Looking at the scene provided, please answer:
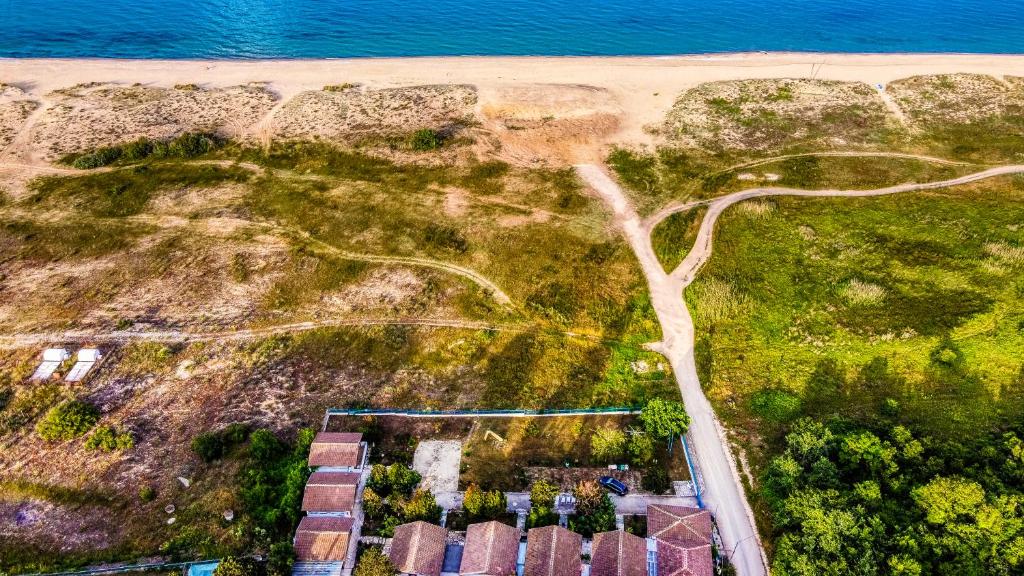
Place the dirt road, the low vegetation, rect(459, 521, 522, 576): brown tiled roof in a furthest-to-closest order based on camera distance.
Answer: the dirt road
rect(459, 521, 522, 576): brown tiled roof
the low vegetation

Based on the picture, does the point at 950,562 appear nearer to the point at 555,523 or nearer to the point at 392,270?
the point at 555,523

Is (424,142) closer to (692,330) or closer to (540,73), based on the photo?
(540,73)

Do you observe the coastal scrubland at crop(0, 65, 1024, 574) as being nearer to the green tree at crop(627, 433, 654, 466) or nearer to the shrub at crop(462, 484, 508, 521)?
the shrub at crop(462, 484, 508, 521)

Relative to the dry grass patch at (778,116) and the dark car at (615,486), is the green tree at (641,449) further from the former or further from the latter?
the dry grass patch at (778,116)

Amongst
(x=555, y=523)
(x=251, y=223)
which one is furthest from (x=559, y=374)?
(x=251, y=223)

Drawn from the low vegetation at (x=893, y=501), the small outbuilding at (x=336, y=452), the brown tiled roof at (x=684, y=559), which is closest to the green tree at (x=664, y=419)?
the low vegetation at (x=893, y=501)

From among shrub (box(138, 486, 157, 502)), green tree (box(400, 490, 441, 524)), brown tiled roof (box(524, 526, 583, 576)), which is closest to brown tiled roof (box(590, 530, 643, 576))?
brown tiled roof (box(524, 526, 583, 576))

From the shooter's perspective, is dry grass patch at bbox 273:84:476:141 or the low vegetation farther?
dry grass patch at bbox 273:84:476:141
